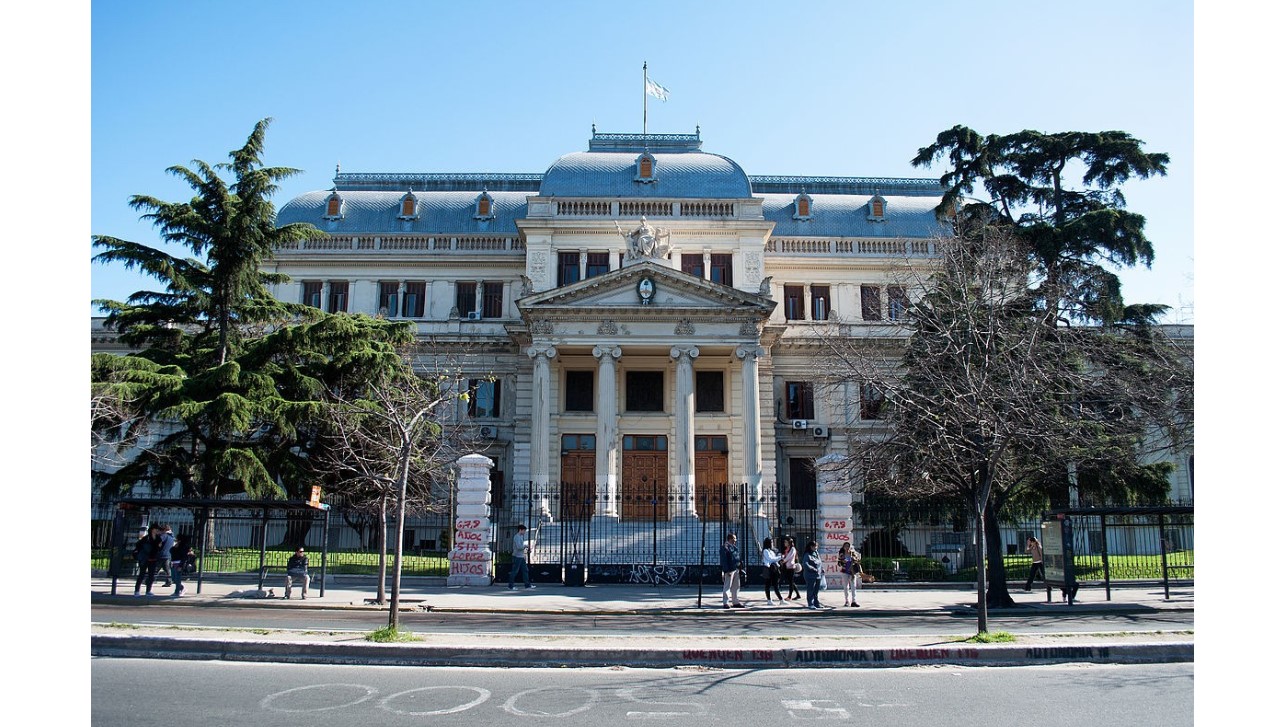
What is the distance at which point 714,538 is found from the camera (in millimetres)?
29078

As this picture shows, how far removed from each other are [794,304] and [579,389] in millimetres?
11046

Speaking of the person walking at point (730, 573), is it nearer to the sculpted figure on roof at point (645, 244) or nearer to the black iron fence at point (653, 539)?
the black iron fence at point (653, 539)

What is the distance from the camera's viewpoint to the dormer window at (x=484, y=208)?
4434 centimetres

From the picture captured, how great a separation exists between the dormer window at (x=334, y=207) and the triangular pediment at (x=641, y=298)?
47.7ft

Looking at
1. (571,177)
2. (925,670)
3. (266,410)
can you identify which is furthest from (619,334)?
(925,670)

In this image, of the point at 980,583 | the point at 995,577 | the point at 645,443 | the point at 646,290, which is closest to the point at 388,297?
the point at 646,290

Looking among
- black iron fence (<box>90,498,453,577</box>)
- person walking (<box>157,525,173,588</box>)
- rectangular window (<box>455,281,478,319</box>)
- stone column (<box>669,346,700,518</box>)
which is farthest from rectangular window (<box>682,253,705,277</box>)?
person walking (<box>157,525,173,588</box>)

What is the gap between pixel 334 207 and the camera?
145 ft

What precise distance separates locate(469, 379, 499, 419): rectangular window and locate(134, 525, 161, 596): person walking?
19.7m

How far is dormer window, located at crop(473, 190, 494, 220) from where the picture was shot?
145 ft

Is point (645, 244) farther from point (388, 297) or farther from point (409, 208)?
point (409, 208)

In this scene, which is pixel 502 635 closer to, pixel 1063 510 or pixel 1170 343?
pixel 1063 510

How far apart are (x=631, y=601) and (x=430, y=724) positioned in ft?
40.0

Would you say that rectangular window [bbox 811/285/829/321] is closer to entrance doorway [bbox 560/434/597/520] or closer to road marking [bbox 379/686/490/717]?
entrance doorway [bbox 560/434/597/520]
